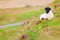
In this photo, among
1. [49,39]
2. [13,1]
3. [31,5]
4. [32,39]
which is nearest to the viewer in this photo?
[49,39]

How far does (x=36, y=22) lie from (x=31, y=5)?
3222 centimetres

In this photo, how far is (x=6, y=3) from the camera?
46.3 metres

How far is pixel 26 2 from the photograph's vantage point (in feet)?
154

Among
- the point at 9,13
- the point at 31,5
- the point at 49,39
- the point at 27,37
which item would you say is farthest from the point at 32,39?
the point at 31,5

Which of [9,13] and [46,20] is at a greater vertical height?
[46,20]

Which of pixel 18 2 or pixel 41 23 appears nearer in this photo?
pixel 41 23

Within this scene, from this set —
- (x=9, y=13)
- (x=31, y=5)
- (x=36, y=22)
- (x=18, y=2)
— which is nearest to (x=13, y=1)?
(x=18, y=2)

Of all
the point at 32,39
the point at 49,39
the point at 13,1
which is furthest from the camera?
the point at 13,1

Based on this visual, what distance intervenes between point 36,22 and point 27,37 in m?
1.78

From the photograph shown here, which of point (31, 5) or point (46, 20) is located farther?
point (31, 5)

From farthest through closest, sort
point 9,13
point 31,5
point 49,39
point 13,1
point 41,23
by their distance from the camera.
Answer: point 13,1 < point 31,5 < point 9,13 < point 41,23 < point 49,39

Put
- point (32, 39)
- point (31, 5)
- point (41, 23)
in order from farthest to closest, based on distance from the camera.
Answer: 1. point (31, 5)
2. point (41, 23)
3. point (32, 39)

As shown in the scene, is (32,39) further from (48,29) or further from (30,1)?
(30,1)

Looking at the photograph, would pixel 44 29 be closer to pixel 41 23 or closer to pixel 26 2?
pixel 41 23
